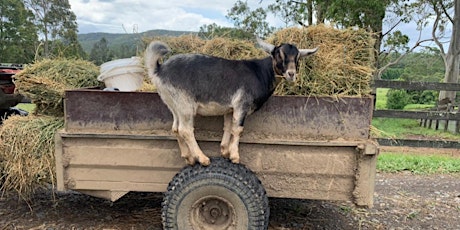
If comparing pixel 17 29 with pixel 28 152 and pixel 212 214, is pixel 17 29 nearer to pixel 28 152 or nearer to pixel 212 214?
pixel 28 152

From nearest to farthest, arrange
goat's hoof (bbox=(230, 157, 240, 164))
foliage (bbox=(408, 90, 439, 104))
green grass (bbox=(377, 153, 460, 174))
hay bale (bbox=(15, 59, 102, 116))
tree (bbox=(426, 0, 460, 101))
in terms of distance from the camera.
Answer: goat's hoof (bbox=(230, 157, 240, 164)), hay bale (bbox=(15, 59, 102, 116)), green grass (bbox=(377, 153, 460, 174)), tree (bbox=(426, 0, 460, 101)), foliage (bbox=(408, 90, 439, 104))

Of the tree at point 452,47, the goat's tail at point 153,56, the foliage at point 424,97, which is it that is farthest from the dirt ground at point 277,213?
the foliage at point 424,97

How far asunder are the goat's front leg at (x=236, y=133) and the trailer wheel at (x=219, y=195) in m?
0.08

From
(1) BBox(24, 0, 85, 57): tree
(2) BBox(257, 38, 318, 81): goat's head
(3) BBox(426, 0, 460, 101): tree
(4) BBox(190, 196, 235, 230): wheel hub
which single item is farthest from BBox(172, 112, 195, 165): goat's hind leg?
(1) BBox(24, 0, 85, 57): tree

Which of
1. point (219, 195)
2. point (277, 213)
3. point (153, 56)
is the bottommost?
point (277, 213)

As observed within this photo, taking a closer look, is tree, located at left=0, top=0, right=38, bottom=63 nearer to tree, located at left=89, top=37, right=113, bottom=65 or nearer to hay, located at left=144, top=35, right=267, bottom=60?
tree, located at left=89, top=37, right=113, bottom=65

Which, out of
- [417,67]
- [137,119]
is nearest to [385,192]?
[137,119]

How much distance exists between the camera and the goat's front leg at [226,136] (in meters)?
2.69

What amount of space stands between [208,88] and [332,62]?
1.07 meters

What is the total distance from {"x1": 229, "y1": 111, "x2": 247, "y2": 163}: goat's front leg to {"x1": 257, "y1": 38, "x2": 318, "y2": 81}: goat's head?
383mm

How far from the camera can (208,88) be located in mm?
2594

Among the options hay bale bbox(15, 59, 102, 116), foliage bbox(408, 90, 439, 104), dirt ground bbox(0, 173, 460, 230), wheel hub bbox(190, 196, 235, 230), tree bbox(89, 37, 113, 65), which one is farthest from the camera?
foliage bbox(408, 90, 439, 104)

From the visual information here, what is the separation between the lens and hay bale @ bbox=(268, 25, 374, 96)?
2.94m

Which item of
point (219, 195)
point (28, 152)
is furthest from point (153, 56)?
point (28, 152)
